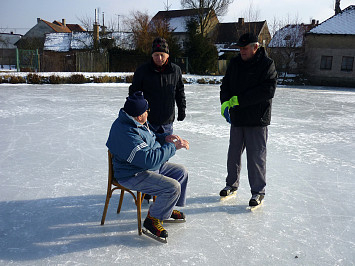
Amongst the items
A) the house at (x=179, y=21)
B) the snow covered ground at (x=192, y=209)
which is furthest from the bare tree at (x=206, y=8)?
the snow covered ground at (x=192, y=209)

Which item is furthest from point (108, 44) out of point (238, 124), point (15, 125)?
point (238, 124)

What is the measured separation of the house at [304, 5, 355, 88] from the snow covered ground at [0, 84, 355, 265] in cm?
2265

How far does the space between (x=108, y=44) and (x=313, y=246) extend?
94.3ft

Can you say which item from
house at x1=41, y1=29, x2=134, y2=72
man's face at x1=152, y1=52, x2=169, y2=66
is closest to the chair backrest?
man's face at x1=152, y1=52, x2=169, y2=66

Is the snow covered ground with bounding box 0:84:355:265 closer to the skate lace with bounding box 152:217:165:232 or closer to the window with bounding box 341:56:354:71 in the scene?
the skate lace with bounding box 152:217:165:232

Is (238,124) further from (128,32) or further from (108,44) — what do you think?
(128,32)

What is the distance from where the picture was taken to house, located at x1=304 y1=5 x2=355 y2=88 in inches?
1029

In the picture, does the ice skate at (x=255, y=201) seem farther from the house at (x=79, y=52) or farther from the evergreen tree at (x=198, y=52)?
the evergreen tree at (x=198, y=52)

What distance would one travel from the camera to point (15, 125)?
23.0ft

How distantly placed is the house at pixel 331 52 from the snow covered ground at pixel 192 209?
74.3 feet

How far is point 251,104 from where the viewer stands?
10.2 ft

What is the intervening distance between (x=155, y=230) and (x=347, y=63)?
93.1 ft

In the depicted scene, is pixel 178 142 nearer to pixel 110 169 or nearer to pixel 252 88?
pixel 110 169

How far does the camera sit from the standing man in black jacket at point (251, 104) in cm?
308
